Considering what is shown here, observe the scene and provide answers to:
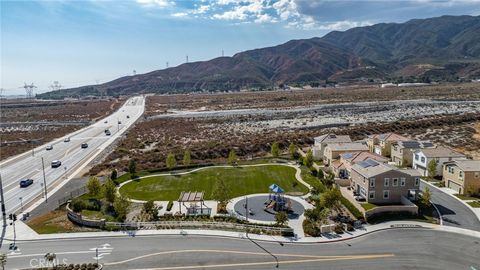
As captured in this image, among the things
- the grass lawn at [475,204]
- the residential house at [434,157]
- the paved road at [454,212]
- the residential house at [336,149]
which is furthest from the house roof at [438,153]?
the grass lawn at [475,204]

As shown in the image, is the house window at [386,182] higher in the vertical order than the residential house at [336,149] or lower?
lower

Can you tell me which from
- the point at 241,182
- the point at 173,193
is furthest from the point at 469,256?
the point at 173,193

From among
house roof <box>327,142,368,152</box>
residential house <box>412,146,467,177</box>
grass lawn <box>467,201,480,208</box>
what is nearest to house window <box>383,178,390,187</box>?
grass lawn <box>467,201,480,208</box>

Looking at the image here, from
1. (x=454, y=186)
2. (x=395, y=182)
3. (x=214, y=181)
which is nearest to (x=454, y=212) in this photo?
(x=395, y=182)

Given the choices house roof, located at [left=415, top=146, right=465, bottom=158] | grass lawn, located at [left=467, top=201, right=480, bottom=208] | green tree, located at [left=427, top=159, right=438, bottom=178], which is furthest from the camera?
house roof, located at [left=415, top=146, right=465, bottom=158]

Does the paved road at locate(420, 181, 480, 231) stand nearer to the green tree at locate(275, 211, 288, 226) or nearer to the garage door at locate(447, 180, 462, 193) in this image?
the garage door at locate(447, 180, 462, 193)

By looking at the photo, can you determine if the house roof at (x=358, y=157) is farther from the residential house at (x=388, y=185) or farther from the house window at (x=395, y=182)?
the house window at (x=395, y=182)
